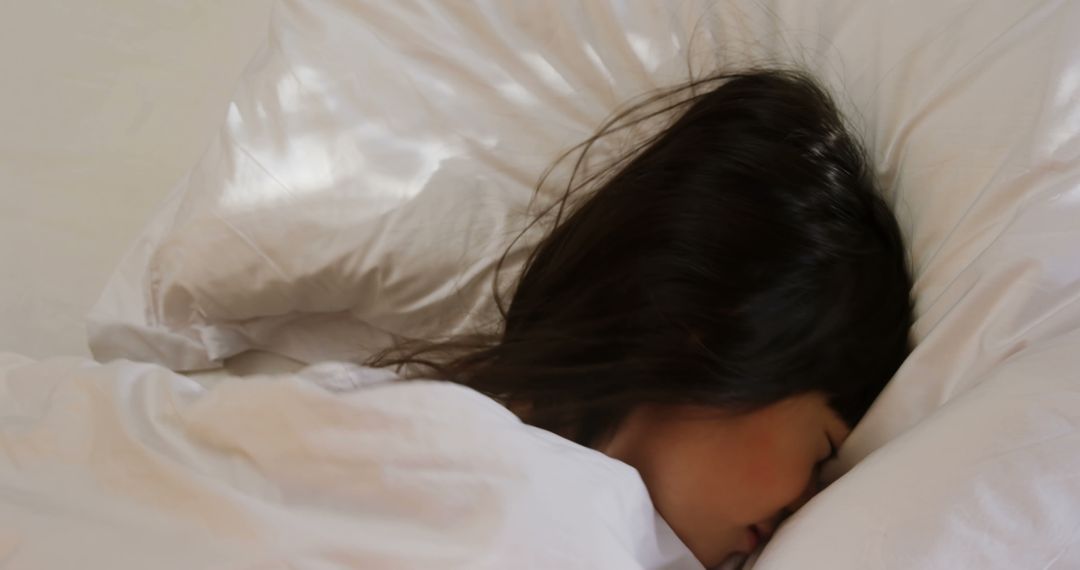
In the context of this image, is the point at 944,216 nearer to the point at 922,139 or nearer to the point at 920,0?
the point at 922,139

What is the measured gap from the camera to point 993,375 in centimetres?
67

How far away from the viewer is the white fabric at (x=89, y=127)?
105 centimetres

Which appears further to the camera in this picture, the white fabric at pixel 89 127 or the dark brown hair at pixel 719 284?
the white fabric at pixel 89 127

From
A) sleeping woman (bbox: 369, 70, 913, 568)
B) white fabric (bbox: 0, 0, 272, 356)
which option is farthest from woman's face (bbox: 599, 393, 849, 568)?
white fabric (bbox: 0, 0, 272, 356)

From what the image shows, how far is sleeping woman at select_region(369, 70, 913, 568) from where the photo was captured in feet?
2.48

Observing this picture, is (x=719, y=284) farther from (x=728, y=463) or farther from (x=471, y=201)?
(x=471, y=201)

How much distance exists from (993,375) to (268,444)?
492 millimetres

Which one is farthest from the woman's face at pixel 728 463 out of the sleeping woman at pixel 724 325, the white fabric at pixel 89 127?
the white fabric at pixel 89 127

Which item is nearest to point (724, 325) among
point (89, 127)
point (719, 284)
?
point (719, 284)

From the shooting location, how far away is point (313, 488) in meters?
0.67

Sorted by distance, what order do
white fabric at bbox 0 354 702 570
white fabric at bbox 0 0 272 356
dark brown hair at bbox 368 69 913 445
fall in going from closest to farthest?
white fabric at bbox 0 354 702 570 < dark brown hair at bbox 368 69 913 445 < white fabric at bbox 0 0 272 356

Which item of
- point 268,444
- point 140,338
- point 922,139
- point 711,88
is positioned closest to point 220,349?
point 140,338

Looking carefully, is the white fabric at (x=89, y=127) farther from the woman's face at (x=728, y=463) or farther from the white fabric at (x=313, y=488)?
the woman's face at (x=728, y=463)

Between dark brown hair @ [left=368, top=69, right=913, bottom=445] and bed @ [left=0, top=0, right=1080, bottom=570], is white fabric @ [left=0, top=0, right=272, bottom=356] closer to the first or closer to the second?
bed @ [left=0, top=0, right=1080, bottom=570]
